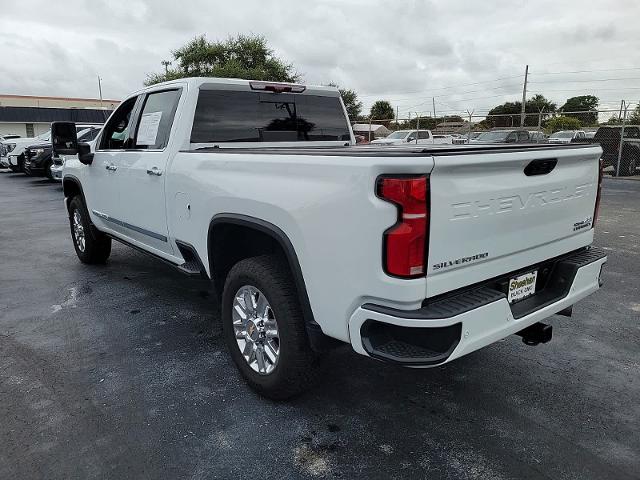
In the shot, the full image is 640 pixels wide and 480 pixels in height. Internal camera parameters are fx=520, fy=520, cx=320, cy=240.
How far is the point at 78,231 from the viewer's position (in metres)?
6.39

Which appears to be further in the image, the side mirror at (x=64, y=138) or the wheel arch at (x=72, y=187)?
the wheel arch at (x=72, y=187)

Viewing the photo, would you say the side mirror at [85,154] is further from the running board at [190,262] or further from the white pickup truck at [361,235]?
the running board at [190,262]

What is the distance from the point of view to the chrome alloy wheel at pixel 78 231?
20.5 feet

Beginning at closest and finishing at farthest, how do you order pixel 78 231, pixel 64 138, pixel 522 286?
pixel 522 286 → pixel 64 138 → pixel 78 231

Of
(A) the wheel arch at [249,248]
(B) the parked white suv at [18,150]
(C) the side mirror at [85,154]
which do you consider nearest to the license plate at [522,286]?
(A) the wheel arch at [249,248]

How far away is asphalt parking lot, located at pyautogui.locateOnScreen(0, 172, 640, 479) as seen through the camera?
257 centimetres

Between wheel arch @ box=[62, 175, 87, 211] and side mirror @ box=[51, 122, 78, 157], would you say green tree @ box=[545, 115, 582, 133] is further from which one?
side mirror @ box=[51, 122, 78, 157]

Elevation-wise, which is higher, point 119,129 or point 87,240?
point 119,129

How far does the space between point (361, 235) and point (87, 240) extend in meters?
4.82

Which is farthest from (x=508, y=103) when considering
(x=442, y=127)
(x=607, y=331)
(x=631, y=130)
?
(x=607, y=331)

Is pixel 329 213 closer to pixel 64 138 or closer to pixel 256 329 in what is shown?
pixel 256 329

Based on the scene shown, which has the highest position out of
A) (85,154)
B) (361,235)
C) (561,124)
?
(561,124)

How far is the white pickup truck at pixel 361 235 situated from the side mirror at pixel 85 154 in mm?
1294

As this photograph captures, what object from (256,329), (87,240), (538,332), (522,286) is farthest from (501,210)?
(87,240)
